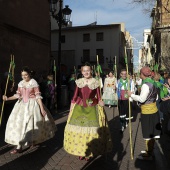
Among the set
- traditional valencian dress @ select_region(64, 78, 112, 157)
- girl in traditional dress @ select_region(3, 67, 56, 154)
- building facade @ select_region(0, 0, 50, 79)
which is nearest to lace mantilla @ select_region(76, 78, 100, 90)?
traditional valencian dress @ select_region(64, 78, 112, 157)

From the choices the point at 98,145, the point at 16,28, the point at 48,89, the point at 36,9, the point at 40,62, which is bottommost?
the point at 98,145

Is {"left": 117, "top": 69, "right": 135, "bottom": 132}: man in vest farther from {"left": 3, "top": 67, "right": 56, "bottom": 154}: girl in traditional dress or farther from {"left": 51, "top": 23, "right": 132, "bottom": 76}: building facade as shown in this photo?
{"left": 51, "top": 23, "right": 132, "bottom": 76}: building facade

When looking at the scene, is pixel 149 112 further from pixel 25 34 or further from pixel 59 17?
pixel 25 34

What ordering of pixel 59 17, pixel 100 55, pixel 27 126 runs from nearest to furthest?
pixel 27 126, pixel 59 17, pixel 100 55

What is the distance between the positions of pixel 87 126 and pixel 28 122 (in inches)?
54.5

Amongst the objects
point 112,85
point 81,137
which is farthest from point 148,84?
point 112,85

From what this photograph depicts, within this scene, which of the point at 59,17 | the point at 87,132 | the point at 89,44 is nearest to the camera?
the point at 87,132

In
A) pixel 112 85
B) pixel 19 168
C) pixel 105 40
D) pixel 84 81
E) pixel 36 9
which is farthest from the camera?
pixel 105 40

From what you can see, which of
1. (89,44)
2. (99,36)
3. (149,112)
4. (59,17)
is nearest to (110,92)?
(59,17)

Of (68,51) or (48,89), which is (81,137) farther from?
(68,51)

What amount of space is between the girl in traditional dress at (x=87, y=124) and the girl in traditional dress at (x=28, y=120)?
2.64ft

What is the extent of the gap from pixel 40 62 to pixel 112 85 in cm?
662

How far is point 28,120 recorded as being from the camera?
5.66m

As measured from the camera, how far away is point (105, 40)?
43.1 meters
